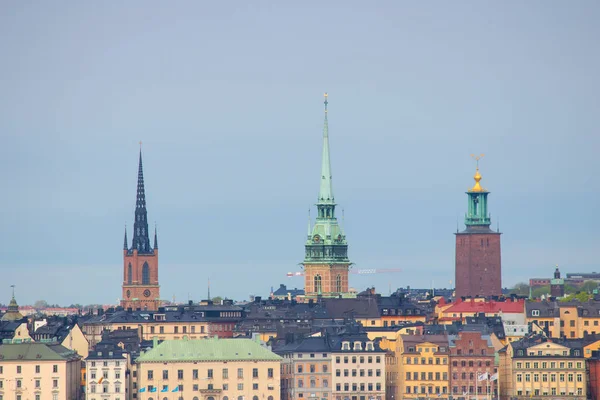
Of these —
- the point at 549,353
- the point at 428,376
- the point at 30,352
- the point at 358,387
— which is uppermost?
the point at 30,352

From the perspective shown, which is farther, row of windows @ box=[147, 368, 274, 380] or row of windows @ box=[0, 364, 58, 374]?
row of windows @ box=[147, 368, 274, 380]

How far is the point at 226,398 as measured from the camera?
5276 inches

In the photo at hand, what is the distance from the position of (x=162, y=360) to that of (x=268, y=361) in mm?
6090

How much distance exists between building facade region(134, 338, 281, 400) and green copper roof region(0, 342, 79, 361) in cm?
486

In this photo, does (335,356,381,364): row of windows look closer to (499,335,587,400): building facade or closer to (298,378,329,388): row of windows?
(298,378,329,388): row of windows

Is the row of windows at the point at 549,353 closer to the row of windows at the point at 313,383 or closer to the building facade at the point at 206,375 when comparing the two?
the row of windows at the point at 313,383

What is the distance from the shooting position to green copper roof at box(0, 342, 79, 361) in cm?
13438

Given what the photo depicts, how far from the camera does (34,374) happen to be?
134m

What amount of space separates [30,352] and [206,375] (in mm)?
10145

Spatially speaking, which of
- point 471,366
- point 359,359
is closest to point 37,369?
point 359,359

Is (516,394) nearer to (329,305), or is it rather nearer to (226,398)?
(226,398)

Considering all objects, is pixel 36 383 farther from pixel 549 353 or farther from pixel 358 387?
pixel 549 353

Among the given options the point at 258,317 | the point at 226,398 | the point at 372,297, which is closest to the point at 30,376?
the point at 226,398

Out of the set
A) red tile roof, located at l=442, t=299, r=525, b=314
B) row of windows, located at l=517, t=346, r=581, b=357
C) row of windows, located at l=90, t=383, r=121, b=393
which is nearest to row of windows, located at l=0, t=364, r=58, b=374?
row of windows, located at l=90, t=383, r=121, b=393
